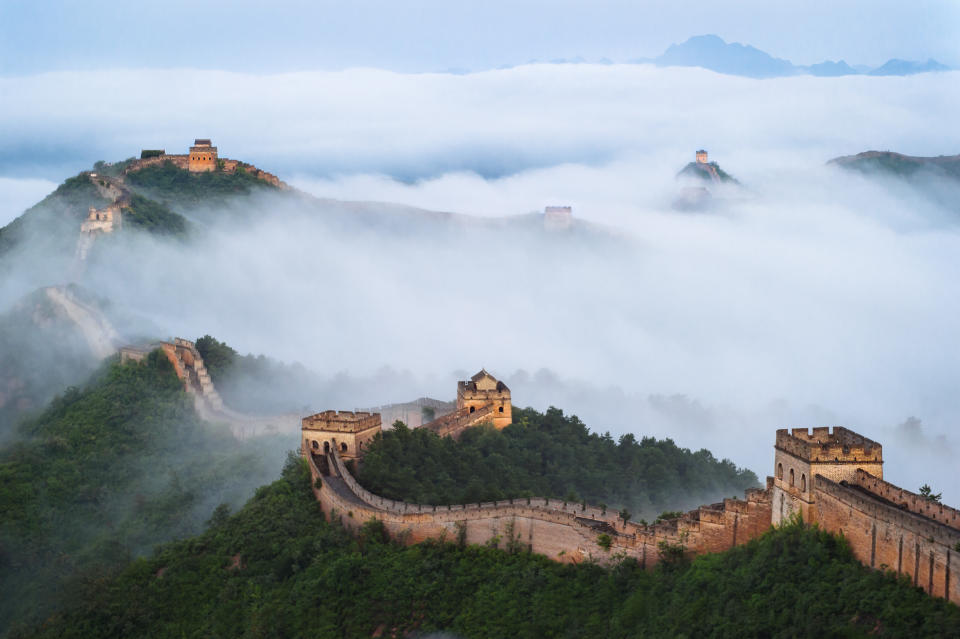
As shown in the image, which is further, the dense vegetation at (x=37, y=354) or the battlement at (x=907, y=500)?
the dense vegetation at (x=37, y=354)

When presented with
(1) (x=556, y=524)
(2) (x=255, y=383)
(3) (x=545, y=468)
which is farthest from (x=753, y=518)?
(2) (x=255, y=383)

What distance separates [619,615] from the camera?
40000 millimetres

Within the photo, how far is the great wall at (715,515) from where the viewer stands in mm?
32812

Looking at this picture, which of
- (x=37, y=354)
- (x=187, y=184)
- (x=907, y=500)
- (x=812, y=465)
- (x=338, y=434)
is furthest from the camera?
(x=187, y=184)

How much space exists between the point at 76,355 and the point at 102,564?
28850 mm

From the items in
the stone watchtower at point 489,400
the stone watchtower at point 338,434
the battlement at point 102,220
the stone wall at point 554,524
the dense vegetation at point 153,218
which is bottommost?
the stone wall at point 554,524

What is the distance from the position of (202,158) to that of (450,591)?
8991cm

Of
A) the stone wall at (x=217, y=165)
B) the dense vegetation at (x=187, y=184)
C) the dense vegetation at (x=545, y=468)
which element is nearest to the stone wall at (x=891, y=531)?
the dense vegetation at (x=545, y=468)

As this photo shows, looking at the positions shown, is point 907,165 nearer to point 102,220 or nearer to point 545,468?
point 102,220

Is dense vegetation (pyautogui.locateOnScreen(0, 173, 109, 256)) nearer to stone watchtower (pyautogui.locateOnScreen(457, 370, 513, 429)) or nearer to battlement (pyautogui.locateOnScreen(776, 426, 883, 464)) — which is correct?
stone watchtower (pyautogui.locateOnScreen(457, 370, 513, 429))

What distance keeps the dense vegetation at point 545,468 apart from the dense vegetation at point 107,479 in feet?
34.6

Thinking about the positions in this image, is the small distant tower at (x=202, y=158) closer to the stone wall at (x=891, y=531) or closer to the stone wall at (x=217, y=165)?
the stone wall at (x=217, y=165)

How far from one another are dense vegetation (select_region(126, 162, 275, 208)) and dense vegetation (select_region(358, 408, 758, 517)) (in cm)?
6104

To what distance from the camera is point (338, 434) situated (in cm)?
5441
